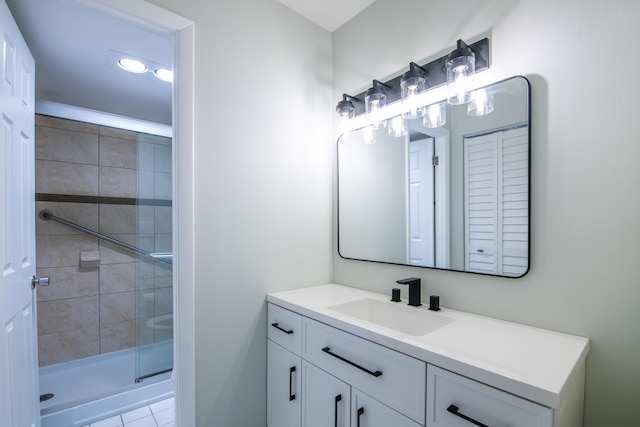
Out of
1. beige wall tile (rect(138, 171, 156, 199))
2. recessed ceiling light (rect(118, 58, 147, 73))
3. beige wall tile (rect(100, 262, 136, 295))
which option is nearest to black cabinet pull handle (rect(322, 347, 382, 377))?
recessed ceiling light (rect(118, 58, 147, 73))

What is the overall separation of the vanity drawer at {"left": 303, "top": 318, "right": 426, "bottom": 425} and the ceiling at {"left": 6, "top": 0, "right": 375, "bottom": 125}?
152cm

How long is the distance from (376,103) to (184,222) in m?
1.14

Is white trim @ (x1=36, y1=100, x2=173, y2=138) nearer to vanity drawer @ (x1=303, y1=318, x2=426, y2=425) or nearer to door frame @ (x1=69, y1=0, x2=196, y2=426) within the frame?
door frame @ (x1=69, y1=0, x2=196, y2=426)

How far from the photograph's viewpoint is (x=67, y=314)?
259 cm

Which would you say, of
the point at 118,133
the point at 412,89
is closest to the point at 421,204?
the point at 412,89

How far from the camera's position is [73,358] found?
2.59 meters

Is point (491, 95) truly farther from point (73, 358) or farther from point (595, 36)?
point (73, 358)

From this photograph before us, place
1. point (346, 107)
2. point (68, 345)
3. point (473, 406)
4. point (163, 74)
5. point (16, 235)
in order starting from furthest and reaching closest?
point (68, 345) → point (163, 74) → point (346, 107) → point (16, 235) → point (473, 406)

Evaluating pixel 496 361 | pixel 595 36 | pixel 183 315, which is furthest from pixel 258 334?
pixel 595 36

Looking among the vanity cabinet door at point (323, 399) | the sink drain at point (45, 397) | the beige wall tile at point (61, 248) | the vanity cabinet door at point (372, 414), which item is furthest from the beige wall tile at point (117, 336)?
the vanity cabinet door at point (372, 414)

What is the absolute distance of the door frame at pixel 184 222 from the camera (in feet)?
Result: 4.31

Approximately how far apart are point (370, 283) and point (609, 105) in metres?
1.25

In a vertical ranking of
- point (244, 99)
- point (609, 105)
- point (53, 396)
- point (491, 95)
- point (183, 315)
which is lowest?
point (53, 396)

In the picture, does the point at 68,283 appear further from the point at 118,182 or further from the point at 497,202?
the point at 497,202
